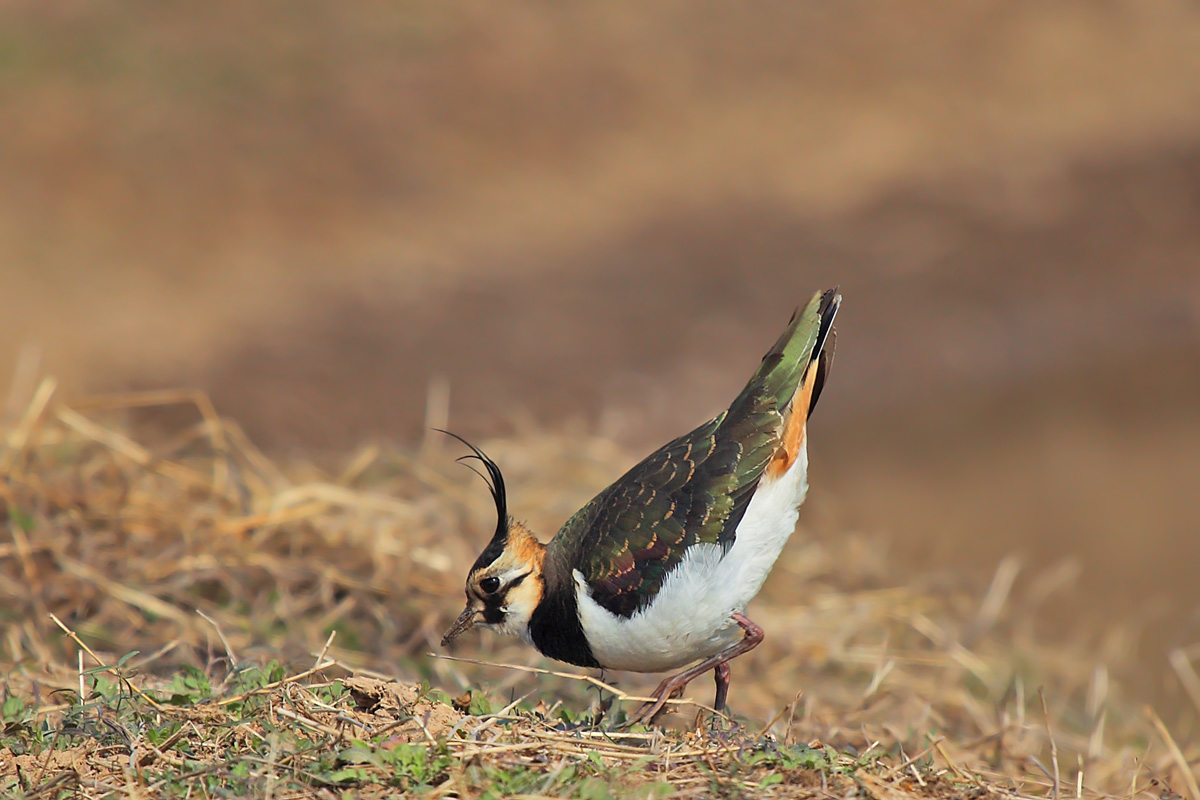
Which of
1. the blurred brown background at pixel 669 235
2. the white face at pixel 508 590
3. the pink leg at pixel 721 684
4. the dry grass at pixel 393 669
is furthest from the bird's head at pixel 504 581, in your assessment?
the blurred brown background at pixel 669 235

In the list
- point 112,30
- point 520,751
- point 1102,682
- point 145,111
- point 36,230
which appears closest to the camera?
point 520,751

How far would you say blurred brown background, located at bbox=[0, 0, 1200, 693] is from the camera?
10.5 m

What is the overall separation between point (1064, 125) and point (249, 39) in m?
10.5

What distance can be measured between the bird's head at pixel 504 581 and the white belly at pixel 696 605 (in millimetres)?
281

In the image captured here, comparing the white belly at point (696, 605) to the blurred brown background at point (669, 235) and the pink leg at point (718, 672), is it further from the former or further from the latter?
the blurred brown background at point (669, 235)

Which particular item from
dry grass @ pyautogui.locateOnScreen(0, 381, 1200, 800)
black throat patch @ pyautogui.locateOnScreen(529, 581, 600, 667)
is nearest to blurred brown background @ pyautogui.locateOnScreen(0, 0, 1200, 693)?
dry grass @ pyautogui.locateOnScreen(0, 381, 1200, 800)

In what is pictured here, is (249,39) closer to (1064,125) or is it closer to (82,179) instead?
(82,179)

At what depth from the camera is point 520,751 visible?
3855mm

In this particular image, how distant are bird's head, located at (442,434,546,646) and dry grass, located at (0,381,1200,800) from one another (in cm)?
20

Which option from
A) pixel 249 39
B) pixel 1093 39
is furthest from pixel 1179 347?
pixel 249 39

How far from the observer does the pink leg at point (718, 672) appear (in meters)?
4.59

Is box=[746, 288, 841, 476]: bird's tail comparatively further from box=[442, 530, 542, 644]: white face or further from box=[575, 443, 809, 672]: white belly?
box=[442, 530, 542, 644]: white face

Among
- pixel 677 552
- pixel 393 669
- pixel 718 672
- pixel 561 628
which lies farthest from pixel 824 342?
pixel 393 669

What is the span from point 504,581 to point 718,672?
910 mm
